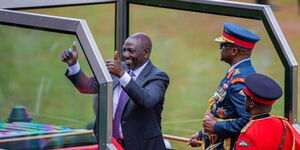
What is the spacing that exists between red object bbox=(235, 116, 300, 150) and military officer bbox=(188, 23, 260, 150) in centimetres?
30

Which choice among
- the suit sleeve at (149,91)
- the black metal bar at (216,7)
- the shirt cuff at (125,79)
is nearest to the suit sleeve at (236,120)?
the suit sleeve at (149,91)

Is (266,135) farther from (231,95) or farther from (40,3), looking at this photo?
(40,3)

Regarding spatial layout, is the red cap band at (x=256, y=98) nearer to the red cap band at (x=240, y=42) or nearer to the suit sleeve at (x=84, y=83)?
the red cap band at (x=240, y=42)

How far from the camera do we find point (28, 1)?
5914mm

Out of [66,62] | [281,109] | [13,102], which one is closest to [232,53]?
[281,109]

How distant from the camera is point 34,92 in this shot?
17.7ft

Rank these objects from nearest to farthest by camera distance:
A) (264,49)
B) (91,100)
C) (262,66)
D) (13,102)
Answer: (91,100) → (13,102) → (264,49) → (262,66)

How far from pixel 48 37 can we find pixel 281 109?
163 cm

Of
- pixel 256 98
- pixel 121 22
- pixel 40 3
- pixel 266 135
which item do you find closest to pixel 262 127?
pixel 266 135

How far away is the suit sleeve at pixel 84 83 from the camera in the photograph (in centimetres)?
490

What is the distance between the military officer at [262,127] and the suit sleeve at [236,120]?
9.1 inches

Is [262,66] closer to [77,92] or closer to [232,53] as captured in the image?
[232,53]

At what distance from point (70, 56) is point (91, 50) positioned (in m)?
0.37

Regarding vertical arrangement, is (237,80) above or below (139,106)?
above
